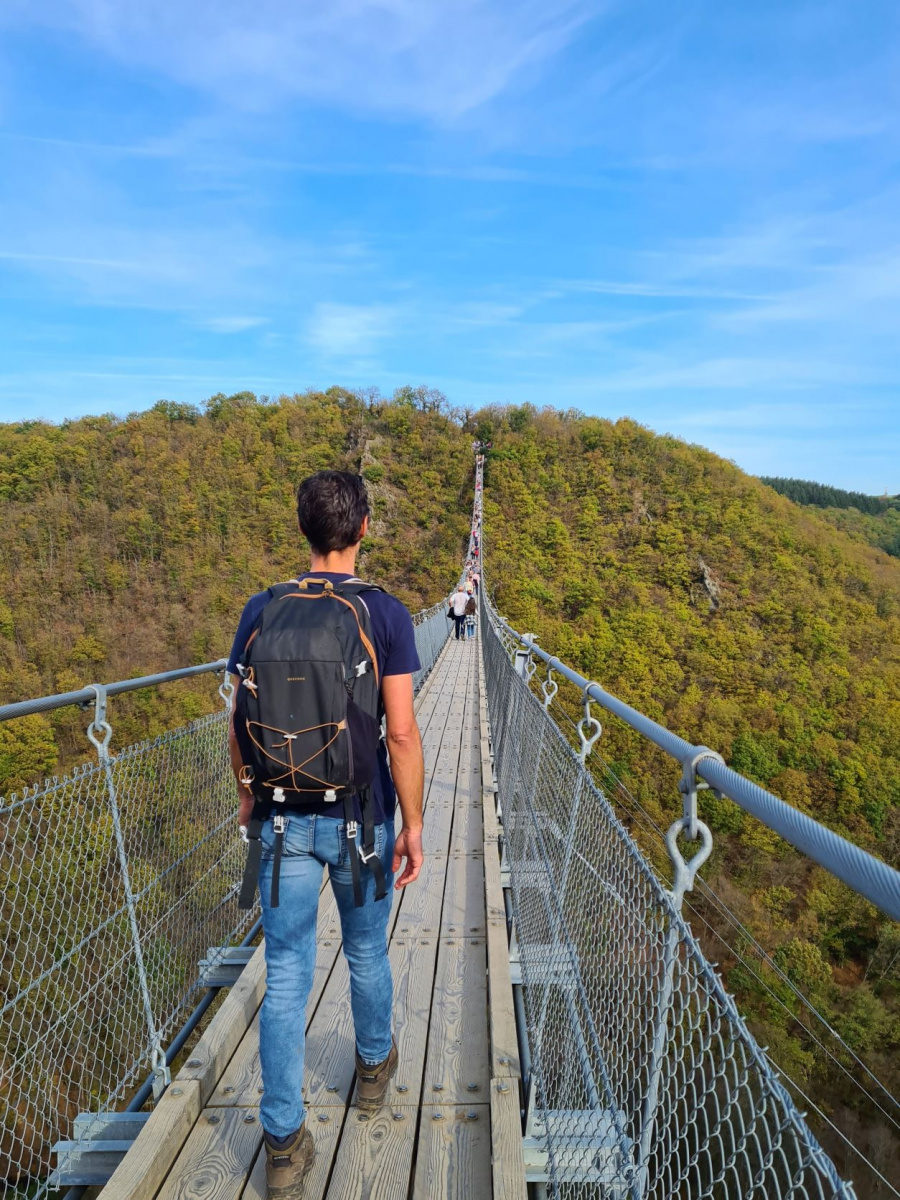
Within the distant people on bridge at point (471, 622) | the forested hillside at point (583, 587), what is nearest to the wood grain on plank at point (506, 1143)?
the distant people on bridge at point (471, 622)

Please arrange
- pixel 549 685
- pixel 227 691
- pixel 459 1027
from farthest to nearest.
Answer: pixel 549 685, pixel 227 691, pixel 459 1027

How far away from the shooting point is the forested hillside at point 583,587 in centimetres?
2272

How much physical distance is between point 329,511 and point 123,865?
1.00 metres

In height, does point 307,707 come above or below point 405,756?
above

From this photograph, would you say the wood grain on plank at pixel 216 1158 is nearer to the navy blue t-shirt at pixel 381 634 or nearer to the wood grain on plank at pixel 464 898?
the navy blue t-shirt at pixel 381 634

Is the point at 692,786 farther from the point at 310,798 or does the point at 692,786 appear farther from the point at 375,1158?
the point at 375,1158

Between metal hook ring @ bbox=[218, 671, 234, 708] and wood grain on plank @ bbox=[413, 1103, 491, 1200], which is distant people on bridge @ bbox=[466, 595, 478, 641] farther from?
wood grain on plank @ bbox=[413, 1103, 491, 1200]

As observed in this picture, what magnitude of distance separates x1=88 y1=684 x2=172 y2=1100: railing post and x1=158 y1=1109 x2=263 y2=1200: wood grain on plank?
160 mm

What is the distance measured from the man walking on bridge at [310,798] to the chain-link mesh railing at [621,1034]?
0.46m

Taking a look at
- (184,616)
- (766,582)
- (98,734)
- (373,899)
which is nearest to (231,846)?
(98,734)

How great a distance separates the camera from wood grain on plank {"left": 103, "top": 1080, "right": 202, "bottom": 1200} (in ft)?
4.96

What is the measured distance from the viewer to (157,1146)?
160 cm

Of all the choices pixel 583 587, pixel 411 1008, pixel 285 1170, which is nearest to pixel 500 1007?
pixel 411 1008

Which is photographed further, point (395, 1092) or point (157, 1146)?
point (395, 1092)
